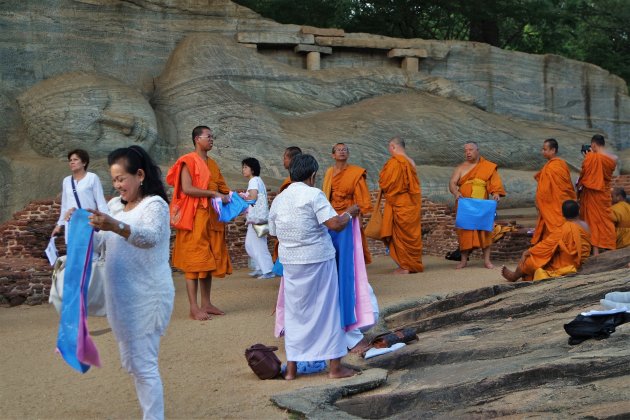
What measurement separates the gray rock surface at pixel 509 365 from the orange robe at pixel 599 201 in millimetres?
4144

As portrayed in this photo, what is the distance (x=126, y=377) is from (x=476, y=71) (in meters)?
16.2

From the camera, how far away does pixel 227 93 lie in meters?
17.7

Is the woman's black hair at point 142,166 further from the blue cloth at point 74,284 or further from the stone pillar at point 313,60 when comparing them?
the stone pillar at point 313,60

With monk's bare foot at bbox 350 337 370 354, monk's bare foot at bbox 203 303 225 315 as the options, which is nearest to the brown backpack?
monk's bare foot at bbox 350 337 370 354

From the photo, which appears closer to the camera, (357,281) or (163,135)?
(357,281)

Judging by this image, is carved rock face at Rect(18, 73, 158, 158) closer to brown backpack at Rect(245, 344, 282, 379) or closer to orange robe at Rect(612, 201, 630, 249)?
orange robe at Rect(612, 201, 630, 249)

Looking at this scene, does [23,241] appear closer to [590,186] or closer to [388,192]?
[388,192]

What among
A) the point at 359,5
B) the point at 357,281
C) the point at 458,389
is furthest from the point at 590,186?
the point at 359,5

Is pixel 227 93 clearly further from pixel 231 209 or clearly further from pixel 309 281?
pixel 309 281

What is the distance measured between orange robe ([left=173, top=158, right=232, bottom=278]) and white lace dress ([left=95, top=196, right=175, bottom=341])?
391cm

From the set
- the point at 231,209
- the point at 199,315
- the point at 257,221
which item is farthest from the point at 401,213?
the point at 199,315

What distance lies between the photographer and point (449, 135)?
1870cm

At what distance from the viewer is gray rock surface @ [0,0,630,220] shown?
15992mm

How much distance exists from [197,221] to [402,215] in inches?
154
